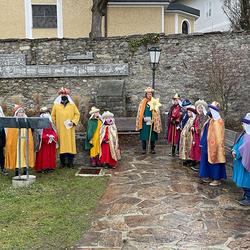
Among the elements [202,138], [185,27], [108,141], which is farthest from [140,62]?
[185,27]

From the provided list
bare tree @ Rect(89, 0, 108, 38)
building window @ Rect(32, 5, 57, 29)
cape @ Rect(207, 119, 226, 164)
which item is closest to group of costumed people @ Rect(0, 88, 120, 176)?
cape @ Rect(207, 119, 226, 164)

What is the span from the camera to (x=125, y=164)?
9656 mm

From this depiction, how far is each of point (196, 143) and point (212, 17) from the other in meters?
21.5

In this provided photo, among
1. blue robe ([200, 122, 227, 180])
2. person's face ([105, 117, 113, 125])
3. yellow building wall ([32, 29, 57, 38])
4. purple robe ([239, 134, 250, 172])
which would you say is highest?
yellow building wall ([32, 29, 57, 38])

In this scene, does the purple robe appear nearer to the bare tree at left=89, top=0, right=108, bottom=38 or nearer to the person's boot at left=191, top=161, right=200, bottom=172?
the person's boot at left=191, top=161, right=200, bottom=172

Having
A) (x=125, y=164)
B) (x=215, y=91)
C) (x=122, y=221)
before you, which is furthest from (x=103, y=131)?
(x=215, y=91)

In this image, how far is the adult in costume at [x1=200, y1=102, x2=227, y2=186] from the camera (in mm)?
7418

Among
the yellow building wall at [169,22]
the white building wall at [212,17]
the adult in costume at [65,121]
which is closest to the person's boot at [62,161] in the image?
the adult in costume at [65,121]

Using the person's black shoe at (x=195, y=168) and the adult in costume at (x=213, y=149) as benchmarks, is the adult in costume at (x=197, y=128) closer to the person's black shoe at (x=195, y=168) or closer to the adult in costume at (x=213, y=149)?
the person's black shoe at (x=195, y=168)

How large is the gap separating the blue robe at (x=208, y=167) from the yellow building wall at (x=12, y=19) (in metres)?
15.5

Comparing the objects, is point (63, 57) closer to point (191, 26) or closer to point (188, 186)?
point (188, 186)

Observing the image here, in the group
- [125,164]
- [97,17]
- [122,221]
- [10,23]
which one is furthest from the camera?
[10,23]

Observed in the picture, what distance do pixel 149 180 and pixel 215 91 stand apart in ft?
23.6

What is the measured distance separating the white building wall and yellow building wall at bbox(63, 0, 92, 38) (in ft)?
32.7
